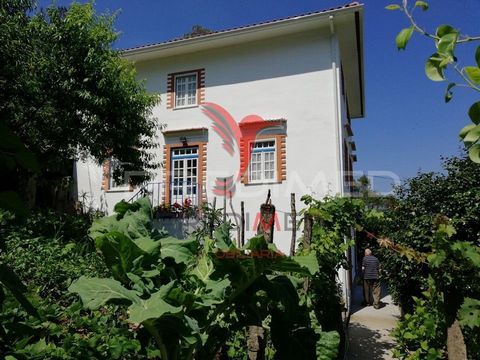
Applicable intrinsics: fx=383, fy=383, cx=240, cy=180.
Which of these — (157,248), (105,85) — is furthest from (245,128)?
(157,248)

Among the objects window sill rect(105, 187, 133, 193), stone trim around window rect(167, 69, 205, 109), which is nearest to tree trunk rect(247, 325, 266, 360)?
stone trim around window rect(167, 69, 205, 109)

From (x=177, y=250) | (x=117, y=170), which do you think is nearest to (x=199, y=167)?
(x=117, y=170)

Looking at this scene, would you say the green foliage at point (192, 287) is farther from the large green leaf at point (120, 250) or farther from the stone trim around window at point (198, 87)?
the stone trim around window at point (198, 87)

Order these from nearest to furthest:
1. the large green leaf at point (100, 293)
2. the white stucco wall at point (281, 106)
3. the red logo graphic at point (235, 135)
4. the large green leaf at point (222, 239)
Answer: the large green leaf at point (100, 293) < the large green leaf at point (222, 239) < the white stucco wall at point (281, 106) < the red logo graphic at point (235, 135)

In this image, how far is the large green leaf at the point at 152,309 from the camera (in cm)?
187

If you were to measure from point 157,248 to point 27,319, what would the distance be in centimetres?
166

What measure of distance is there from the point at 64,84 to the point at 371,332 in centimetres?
855

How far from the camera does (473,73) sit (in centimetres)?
73

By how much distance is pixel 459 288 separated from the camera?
3.64 metres

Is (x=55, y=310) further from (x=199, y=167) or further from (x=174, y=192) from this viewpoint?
(x=174, y=192)

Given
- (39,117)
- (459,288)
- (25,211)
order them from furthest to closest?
1. (39,117)
2. (459,288)
3. (25,211)

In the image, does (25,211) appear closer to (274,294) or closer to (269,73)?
(274,294)

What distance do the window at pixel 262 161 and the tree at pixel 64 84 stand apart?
370 cm

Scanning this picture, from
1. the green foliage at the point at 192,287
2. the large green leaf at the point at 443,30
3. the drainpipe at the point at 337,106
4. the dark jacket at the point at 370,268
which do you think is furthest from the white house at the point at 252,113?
the large green leaf at the point at 443,30
